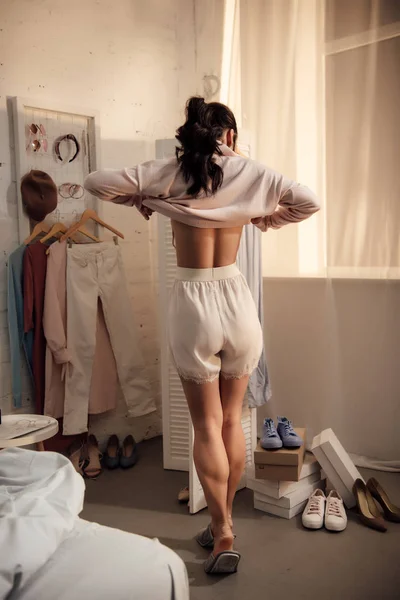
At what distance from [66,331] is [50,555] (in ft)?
6.60

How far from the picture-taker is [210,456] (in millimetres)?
2158

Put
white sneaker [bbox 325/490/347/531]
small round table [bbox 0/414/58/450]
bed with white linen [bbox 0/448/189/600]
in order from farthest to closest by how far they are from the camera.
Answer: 1. white sneaker [bbox 325/490/347/531]
2. small round table [bbox 0/414/58/450]
3. bed with white linen [bbox 0/448/189/600]

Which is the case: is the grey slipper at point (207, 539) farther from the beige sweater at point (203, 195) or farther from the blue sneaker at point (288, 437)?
the beige sweater at point (203, 195)

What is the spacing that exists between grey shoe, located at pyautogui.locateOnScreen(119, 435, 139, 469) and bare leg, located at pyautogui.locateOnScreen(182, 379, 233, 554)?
108 centimetres

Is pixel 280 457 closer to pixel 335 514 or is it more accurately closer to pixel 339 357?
pixel 335 514

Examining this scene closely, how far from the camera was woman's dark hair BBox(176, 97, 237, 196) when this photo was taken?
1989 mm

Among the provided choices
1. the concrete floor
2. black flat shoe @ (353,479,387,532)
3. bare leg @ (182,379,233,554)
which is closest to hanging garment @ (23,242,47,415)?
the concrete floor

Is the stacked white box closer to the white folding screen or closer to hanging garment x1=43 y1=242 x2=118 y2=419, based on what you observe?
the white folding screen

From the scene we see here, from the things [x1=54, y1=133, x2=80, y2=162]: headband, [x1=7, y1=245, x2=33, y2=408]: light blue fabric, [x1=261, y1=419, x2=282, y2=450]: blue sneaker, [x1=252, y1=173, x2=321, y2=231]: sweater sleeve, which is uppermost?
[x1=54, y1=133, x2=80, y2=162]: headband

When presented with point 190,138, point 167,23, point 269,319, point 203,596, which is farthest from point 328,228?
point 203,596

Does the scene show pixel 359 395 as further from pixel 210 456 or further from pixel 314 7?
pixel 314 7

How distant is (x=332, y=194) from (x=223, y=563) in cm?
191

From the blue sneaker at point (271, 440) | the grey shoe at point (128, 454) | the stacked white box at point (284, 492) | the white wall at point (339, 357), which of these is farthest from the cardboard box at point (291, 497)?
the grey shoe at point (128, 454)

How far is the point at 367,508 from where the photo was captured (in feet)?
8.19
